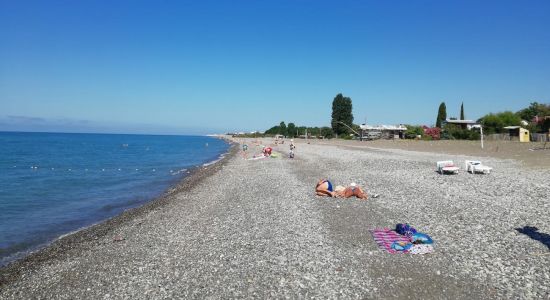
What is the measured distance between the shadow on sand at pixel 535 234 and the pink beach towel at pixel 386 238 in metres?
3.15

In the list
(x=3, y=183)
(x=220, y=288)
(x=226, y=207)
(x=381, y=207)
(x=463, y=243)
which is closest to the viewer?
(x=220, y=288)

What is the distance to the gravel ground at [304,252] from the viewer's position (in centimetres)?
741

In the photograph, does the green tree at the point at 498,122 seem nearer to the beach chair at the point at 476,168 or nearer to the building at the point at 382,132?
the building at the point at 382,132

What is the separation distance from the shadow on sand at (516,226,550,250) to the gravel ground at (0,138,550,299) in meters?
0.09

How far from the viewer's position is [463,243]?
950cm

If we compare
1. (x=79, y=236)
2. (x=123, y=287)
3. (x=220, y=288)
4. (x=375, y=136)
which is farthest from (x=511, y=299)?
(x=375, y=136)

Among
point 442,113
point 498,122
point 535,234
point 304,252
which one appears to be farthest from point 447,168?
point 442,113

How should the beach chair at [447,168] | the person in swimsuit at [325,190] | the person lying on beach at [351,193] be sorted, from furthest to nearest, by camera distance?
the beach chair at [447,168] → the person in swimsuit at [325,190] → the person lying on beach at [351,193]

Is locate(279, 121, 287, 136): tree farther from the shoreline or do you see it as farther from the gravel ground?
the shoreline

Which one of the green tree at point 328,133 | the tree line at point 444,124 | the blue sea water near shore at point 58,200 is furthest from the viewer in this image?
the green tree at point 328,133

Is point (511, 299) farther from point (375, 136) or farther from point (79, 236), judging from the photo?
point (375, 136)

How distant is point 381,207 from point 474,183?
704 cm

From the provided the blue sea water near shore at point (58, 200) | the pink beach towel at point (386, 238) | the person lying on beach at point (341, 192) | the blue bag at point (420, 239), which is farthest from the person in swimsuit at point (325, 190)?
the blue sea water near shore at point (58, 200)

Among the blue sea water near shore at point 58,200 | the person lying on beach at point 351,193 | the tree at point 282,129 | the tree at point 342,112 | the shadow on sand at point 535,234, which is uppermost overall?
the tree at point 342,112
